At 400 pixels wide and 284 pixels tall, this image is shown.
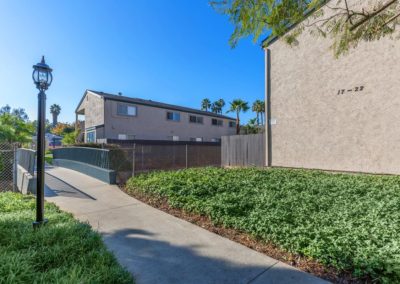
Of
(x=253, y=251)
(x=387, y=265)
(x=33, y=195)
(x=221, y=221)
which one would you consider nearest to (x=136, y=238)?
(x=221, y=221)

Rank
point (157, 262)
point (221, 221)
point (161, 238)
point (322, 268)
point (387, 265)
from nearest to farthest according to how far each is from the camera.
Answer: point (387, 265) → point (322, 268) → point (157, 262) → point (161, 238) → point (221, 221)

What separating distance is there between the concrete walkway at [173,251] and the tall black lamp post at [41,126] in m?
1.18

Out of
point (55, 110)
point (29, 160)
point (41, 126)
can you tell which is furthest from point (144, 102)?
point (55, 110)

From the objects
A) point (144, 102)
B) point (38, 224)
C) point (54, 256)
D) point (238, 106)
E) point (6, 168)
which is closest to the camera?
point (54, 256)

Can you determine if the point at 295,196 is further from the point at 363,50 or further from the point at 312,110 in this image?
the point at 363,50

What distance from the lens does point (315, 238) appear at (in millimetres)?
3508

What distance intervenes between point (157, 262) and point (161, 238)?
82 centimetres

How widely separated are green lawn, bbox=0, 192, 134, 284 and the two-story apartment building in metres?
15.7

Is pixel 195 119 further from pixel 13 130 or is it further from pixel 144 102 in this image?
pixel 13 130

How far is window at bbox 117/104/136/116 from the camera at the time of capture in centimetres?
1945

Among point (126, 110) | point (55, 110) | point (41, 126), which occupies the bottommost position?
point (41, 126)

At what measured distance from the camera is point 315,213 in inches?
181

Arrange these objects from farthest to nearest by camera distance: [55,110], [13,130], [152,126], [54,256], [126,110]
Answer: [55,110], [152,126], [126,110], [13,130], [54,256]

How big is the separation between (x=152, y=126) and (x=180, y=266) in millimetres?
19156
